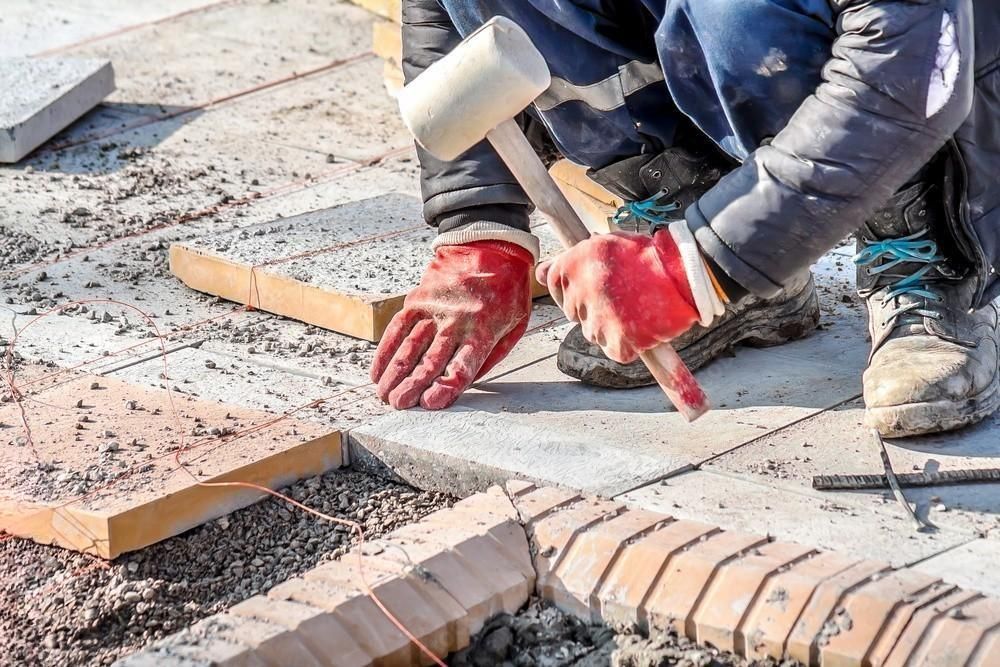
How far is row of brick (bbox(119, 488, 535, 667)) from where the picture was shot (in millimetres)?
2107

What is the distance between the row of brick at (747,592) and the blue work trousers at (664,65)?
0.88 metres

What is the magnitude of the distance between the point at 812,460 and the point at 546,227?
1395 mm

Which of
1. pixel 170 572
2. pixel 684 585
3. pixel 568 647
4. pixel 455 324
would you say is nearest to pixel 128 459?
pixel 170 572

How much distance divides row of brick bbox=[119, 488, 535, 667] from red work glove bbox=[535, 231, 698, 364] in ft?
1.20

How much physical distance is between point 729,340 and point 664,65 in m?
0.70

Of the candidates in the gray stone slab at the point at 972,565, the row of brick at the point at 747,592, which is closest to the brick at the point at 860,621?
the row of brick at the point at 747,592

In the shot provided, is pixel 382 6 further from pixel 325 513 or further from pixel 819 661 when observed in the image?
pixel 819 661

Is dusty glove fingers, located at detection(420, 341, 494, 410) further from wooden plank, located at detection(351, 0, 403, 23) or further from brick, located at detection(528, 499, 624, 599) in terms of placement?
wooden plank, located at detection(351, 0, 403, 23)

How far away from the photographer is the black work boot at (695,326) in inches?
122

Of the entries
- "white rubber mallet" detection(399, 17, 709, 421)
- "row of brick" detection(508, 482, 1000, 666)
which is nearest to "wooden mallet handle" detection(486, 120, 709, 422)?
"white rubber mallet" detection(399, 17, 709, 421)

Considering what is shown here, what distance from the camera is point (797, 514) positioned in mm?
2486

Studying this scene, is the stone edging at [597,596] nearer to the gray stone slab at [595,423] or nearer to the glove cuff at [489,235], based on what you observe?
the gray stone slab at [595,423]

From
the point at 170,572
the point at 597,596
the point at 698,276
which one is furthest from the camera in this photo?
the point at 170,572

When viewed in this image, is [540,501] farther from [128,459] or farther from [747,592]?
[128,459]
